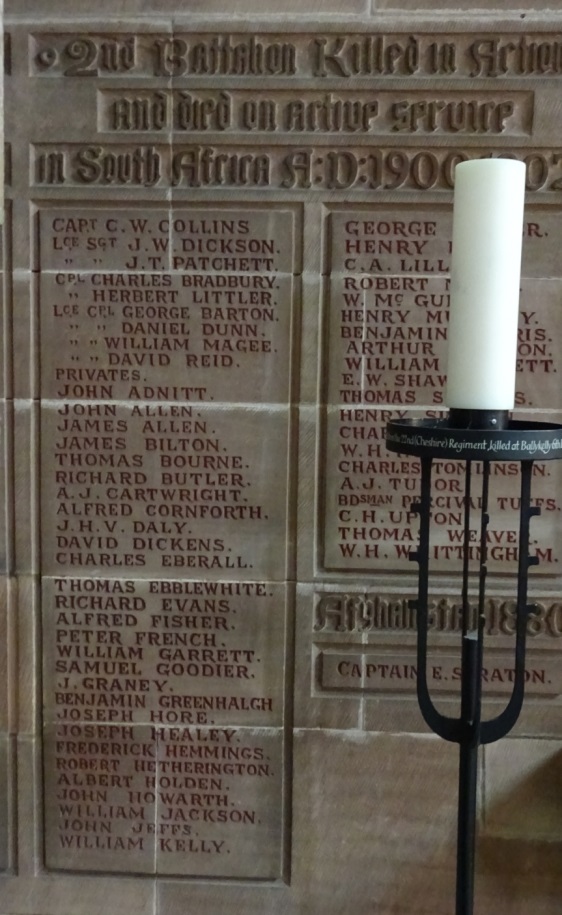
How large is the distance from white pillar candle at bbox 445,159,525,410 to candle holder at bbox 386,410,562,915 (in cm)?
7

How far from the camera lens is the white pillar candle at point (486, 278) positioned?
138 centimetres

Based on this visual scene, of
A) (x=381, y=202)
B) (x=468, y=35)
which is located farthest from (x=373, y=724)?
(x=468, y=35)

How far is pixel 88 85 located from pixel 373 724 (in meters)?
2.43

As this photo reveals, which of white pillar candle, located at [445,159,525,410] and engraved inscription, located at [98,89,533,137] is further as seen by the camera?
engraved inscription, located at [98,89,533,137]

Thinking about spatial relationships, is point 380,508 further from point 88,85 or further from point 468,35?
point 88,85

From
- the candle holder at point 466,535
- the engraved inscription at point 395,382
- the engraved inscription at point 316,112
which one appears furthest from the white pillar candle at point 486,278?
the engraved inscription at point 316,112

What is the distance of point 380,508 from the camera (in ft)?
8.54

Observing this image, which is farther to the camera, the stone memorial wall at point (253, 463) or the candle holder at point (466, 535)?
the stone memorial wall at point (253, 463)

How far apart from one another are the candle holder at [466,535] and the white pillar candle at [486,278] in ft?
0.22

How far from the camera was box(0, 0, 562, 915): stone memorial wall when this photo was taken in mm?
2520

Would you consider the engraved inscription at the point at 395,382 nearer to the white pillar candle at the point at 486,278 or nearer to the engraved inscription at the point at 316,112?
the engraved inscription at the point at 316,112

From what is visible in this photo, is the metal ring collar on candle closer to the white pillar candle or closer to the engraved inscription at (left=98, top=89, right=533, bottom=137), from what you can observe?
the white pillar candle

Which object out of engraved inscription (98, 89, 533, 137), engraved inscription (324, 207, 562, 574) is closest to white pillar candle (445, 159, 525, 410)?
engraved inscription (324, 207, 562, 574)

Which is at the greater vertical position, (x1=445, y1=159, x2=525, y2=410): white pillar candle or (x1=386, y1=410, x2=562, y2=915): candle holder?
(x1=445, y1=159, x2=525, y2=410): white pillar candle
